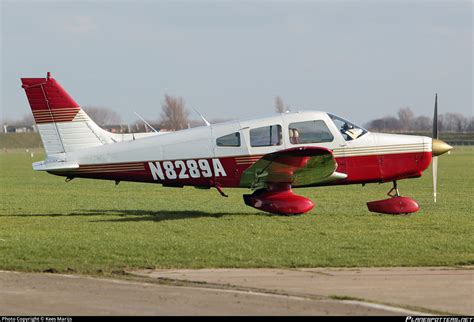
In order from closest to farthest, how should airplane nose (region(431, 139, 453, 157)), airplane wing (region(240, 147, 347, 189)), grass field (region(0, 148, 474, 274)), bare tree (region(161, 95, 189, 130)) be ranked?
grass field (region(0, 148, 474, 274)) → airplane wing (region(240, 147, 347, 189)) → airplane nose (region(431, 139, 453, 157)) → bare tree (region(161, 95, 189, 130))

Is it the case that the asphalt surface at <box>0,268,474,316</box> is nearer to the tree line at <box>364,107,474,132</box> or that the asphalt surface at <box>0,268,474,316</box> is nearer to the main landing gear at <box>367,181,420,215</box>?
the main landing gear at <box>367,181,420,215</box>

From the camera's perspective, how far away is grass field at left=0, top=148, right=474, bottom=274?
1109 cm

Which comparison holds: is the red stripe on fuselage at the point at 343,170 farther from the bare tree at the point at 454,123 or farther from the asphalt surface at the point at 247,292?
the bare tree at the point at 454,123

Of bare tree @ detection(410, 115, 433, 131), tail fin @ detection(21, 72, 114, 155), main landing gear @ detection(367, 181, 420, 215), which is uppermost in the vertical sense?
tail fin @ detection(21, 72, 114, 155)

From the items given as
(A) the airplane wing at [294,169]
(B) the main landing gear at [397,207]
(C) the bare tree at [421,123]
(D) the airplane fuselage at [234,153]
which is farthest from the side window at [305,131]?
(C) the bare tree at [421,123]

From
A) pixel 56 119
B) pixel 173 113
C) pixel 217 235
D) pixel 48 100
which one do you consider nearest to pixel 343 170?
pixel 217 235

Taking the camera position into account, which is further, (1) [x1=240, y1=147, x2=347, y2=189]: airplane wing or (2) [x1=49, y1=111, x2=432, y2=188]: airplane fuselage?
(2) [x1=49, y1=111, x2=432, y2=188]: airplane fuselage

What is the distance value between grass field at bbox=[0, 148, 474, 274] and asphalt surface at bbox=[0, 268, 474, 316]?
0.63 metres

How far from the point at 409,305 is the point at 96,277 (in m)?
3.90

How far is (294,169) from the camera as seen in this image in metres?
Result: 16.3

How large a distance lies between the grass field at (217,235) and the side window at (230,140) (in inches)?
58.5

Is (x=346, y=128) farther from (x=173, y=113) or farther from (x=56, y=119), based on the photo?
(x=173, y=113)

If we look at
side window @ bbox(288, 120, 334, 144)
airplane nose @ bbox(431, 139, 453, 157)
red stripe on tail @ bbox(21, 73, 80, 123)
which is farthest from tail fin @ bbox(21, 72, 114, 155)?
airplane nose @ bbox(431, 139, 453, 157)

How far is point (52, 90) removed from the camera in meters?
16.8
